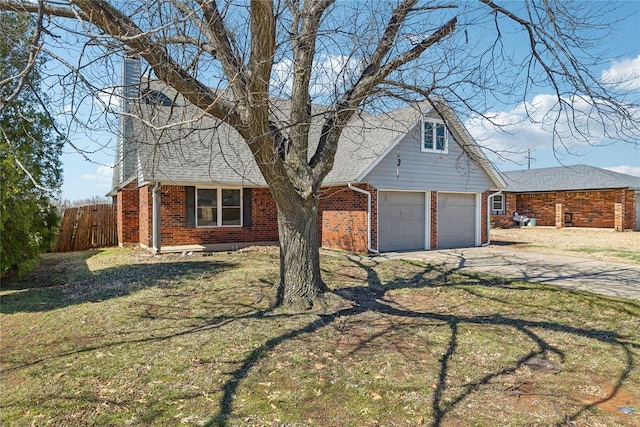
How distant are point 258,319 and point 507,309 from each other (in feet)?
13.4

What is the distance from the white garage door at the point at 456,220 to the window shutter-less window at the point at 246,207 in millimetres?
7111

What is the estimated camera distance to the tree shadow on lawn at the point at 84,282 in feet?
23.7

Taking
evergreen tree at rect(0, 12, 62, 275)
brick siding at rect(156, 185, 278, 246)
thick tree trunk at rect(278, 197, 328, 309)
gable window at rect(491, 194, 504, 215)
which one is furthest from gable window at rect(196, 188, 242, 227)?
gable window at rect(491, 194, 504, 215)

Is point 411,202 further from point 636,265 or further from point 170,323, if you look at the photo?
point 170,323

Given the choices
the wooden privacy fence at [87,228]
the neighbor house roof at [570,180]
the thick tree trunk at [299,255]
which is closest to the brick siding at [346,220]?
the thick tree trunk at [299,255]

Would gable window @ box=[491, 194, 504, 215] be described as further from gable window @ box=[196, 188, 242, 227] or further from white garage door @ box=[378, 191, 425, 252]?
gable window @ box=[196, 188, 242, 227]

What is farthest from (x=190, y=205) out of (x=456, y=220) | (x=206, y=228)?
(x=456, y=220)

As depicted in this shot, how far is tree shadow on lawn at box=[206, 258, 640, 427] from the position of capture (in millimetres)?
3625

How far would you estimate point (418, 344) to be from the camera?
5.09 meters

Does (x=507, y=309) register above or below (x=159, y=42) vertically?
below

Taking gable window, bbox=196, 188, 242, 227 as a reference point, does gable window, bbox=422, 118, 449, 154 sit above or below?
above

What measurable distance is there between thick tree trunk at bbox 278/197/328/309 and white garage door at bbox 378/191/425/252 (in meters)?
7.75

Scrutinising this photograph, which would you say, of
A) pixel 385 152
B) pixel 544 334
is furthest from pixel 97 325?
pixel 385 152

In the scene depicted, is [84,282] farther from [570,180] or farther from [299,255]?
[570,180]
